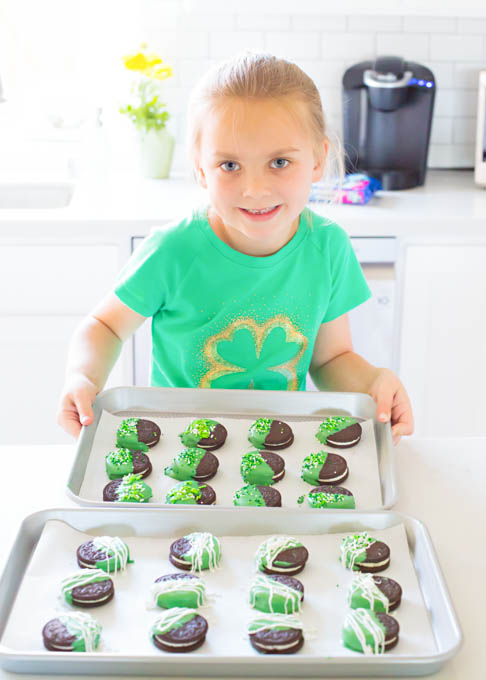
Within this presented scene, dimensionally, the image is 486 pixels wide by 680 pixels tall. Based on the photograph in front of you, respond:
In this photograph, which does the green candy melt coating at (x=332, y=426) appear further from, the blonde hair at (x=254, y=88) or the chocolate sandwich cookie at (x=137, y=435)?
the blonde hair at (x=254, y=88)

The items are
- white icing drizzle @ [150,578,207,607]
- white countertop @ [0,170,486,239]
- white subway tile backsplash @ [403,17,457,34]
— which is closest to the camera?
white icing drizzle @ [150,578,207,607]

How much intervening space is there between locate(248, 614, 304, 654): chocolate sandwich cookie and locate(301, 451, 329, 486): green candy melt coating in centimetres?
29

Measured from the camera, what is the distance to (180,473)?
1.10 m

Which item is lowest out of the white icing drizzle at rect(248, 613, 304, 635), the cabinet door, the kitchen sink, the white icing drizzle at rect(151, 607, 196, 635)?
the cabinet door

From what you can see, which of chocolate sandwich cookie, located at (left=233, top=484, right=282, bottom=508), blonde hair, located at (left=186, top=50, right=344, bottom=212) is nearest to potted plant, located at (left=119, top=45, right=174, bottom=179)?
blonde hair, located at (left=186, top=50, right=344, bottom=212)

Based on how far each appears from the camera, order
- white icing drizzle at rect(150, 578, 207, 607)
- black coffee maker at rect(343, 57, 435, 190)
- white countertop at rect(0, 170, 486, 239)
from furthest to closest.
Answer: black coffee maker at rect(343, 57, 435, 190) < white countertop at rect(0, 170, 486, 239) < white icing drizzle at rect(150, 578, 207, 607)

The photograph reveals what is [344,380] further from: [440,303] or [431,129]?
[431,129]

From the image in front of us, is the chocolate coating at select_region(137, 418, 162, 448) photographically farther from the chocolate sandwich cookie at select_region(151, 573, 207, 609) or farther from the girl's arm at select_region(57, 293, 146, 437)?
the chocolate sandwich cookie at select_region(151, 573, 207, 609)

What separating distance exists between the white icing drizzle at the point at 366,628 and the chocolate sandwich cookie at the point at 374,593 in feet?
0.08

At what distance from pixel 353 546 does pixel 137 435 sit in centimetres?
37

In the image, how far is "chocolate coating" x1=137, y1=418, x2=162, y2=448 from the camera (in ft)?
3.80

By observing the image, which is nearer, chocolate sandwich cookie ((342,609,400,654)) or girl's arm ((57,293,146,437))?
chocolate sandwich cookie ((342,609,400,654))

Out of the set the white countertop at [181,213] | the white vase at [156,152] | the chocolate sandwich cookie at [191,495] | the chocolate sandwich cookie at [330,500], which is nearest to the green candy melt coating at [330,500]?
the chocolate sandwich cookie at [330,500]

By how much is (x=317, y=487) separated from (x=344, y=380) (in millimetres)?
359
